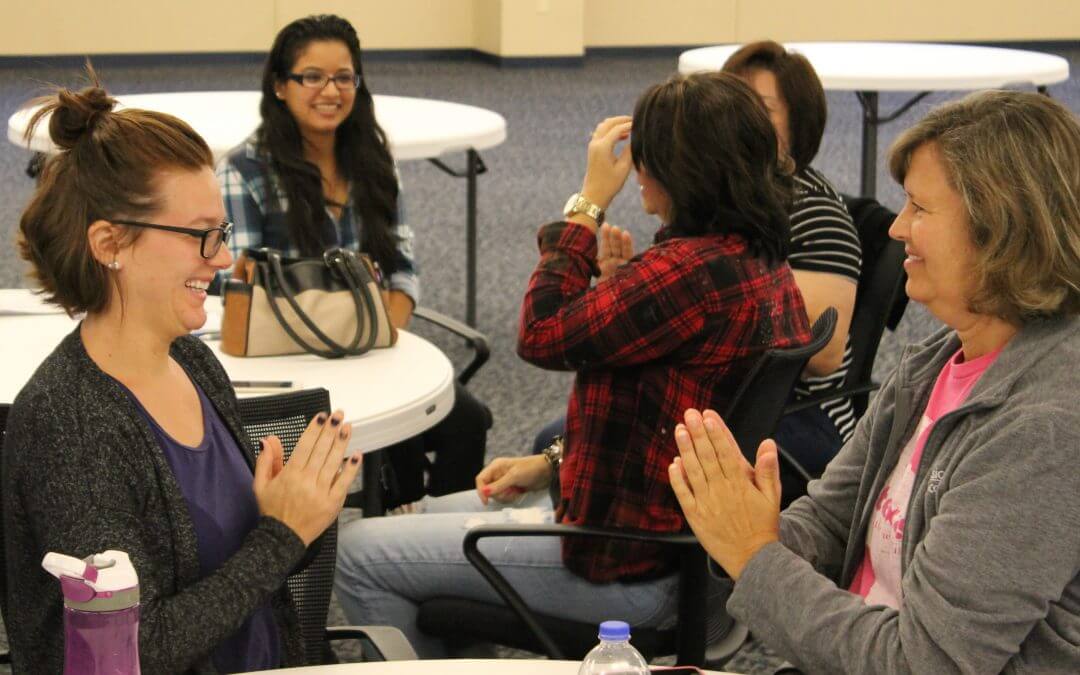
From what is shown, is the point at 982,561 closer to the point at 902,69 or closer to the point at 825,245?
the point at 825,245

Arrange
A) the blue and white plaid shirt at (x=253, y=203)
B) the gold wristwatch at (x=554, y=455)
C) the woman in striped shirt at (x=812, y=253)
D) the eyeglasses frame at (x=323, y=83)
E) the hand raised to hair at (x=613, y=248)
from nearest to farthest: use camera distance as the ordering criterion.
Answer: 1. the gold wristwatch at (x=554, y=455)
2. the hand raised to hair at (x=613, y=248)
3. the woman in striped shirt at (x=812, y=253)
4. the blue and white plaid shirt at (x=253, y=203)
5. the eyeglasses frame at (x=323, y=83)

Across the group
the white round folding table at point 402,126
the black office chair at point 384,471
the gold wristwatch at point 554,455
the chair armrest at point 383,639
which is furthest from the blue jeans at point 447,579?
the white round folding table at point 402,126

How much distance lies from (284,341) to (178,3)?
988cm

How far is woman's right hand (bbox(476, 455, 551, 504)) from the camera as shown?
104 inches

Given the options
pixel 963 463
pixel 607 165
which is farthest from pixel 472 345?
pixel 963 463

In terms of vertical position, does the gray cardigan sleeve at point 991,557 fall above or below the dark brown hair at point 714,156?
below

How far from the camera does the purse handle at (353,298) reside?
2.75 m

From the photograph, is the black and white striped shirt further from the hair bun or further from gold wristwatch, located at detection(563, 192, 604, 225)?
the hair bun

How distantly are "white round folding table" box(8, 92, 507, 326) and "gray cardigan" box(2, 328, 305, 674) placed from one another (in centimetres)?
277

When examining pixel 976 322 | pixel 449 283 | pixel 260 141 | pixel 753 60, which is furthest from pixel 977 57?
pixel 976 322

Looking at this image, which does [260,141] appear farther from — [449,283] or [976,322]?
[449,283]

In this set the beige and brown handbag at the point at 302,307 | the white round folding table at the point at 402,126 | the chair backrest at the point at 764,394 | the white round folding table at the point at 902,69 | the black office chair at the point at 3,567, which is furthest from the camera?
the white round folding table at the point at 902,69

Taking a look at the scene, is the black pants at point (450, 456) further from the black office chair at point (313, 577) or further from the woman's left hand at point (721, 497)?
the woman's left hand at point (721, 497)

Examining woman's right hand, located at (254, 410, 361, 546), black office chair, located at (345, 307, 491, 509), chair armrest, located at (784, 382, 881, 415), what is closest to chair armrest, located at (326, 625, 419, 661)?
woman's right hand, located at (254, 410, 361, 546)
